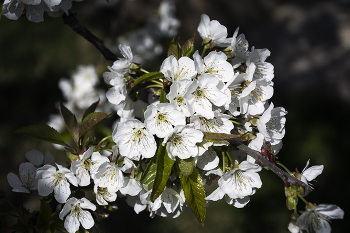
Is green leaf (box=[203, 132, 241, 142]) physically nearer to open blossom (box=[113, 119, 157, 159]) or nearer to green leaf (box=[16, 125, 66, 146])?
open blossom (box=[113, 119, 157, 159])

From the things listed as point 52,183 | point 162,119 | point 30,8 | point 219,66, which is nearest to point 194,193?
point 162,119

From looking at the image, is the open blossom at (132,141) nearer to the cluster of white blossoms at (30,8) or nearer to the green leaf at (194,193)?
the green leaf at (194,193)

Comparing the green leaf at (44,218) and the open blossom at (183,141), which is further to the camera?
the green leaf at (44,218)

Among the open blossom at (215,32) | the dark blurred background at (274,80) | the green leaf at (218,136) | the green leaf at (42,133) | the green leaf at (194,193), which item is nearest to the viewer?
the green leaf at (218,136)

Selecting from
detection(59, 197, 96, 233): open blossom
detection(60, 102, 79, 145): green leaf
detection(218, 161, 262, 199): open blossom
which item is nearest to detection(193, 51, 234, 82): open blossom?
detection(218, 161, 262, 199): open blossom

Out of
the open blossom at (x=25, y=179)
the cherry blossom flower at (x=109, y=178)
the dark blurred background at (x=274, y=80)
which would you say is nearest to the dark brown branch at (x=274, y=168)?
the cherry blossom flower at (x=109, y=178)

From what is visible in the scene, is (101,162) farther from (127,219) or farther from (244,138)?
(127,219)
